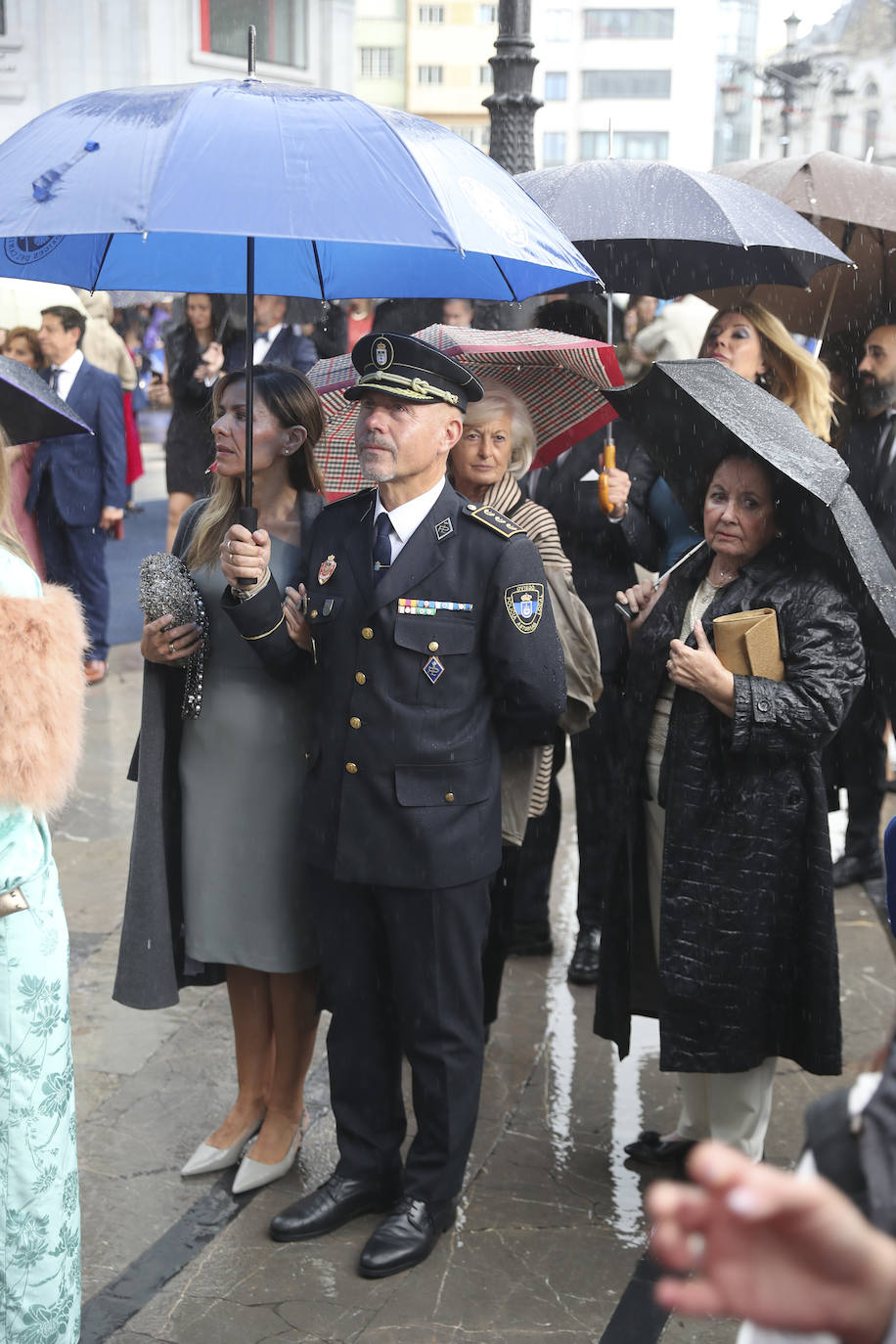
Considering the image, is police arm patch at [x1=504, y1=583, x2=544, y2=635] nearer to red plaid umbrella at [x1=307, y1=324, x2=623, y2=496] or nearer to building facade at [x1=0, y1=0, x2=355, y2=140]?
red plaid umbrella at [x1=307, y1=324, x2=623, y2=496]

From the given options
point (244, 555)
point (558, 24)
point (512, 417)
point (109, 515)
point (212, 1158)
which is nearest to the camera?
point (244, 555)

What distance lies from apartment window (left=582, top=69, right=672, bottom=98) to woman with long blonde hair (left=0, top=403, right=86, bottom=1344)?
57560mm

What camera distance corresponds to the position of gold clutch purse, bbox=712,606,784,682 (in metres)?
3.19

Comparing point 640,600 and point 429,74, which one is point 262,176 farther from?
point 429,74

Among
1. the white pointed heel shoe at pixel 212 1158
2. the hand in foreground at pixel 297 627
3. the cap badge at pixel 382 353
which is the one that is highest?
the cap badge at pixel 382 353

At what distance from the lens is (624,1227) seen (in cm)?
342

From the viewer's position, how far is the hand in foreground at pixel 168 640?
11.0 ft

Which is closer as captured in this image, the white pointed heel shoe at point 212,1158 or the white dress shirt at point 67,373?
the white pointed heel shoe at point 212,1158

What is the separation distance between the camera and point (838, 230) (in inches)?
225

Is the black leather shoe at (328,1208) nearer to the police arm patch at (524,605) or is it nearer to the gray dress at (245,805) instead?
the gray dress at (245,805)

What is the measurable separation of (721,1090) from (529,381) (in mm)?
1949

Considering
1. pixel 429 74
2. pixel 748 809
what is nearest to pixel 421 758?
pixel 748 809

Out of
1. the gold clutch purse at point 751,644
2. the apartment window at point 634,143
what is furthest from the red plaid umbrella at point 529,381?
the apartment window at point 634,143

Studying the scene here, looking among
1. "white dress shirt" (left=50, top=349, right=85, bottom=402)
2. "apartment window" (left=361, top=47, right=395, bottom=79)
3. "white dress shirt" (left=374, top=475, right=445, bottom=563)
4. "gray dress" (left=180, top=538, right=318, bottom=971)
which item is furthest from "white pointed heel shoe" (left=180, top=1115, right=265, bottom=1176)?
"apartment window" (left=361, top=47, right=395, bottom=79)
